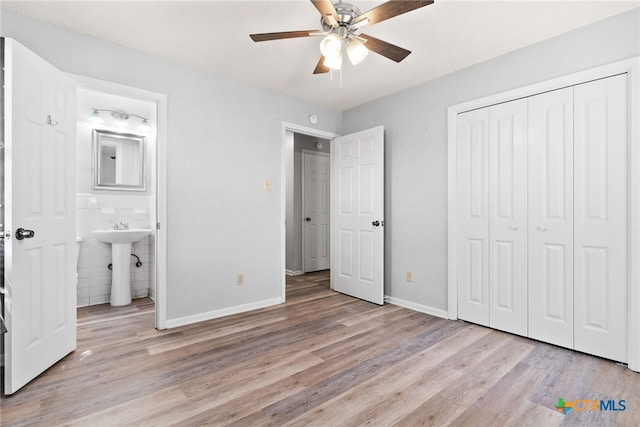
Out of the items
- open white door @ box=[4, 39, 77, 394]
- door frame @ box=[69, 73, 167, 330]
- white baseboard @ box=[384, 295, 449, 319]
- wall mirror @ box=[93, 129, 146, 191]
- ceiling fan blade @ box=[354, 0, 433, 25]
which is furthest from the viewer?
wall mirror @ box=[93, 129, 146, 191]

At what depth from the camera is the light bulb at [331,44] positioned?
199cm

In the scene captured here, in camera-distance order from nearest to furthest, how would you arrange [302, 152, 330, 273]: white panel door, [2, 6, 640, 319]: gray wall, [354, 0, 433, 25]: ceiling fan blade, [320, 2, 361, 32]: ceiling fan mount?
1. [354, 0, 433, 25]: ceiling fan blade
2. [320, 2, 361, 32]: ceiling fan mount
3. [2, 6, 640, 319]: gray wall
4. [302, 152, 330, 273]: white panel door

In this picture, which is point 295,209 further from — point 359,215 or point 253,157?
point 253,157

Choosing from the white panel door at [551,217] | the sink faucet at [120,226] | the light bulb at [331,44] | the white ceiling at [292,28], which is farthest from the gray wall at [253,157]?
the light bulb at [331,44]

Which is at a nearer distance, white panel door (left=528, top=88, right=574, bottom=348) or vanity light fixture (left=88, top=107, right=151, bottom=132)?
white panel door (left=528, top=88, right=574, bottom=348)

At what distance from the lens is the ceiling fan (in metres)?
1.74

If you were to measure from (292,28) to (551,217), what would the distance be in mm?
2507

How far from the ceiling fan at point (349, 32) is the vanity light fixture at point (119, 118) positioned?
9.07 ft

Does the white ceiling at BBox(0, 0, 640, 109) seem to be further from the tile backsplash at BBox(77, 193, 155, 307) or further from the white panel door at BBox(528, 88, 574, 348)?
the tile backsplash at BBox(77, 193, 155, 307)

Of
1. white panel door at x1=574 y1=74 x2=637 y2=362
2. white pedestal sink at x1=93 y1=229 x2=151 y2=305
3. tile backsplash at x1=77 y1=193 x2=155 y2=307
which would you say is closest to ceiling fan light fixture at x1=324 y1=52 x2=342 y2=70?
white panel door at x1=574 y1=74 x2=637 y2=362

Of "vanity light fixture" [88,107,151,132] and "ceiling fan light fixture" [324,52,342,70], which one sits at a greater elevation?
"vanity light fixture" [88,107,151,132]

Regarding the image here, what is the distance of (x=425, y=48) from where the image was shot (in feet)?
8.75

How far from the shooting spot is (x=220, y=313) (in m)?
3.23

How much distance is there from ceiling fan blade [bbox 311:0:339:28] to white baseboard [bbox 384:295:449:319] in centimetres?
276
